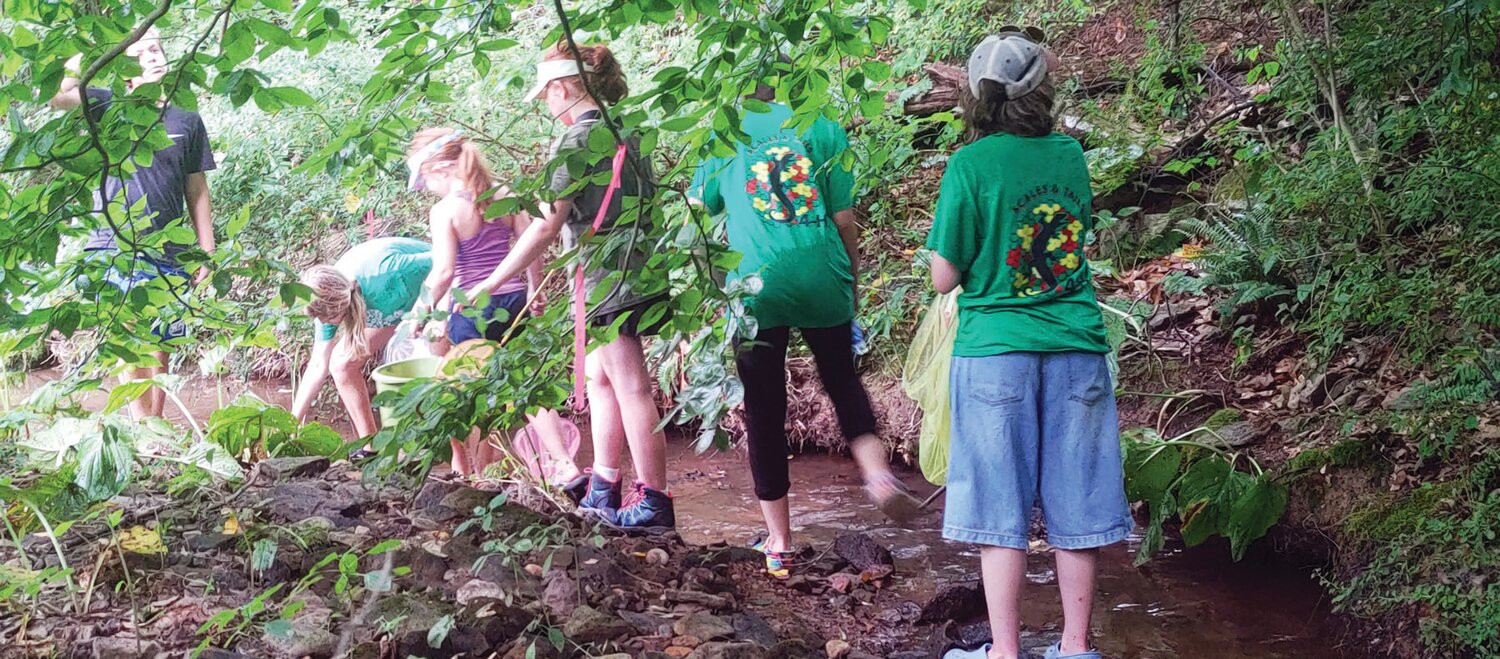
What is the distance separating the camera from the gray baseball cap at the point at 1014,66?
2943 mm

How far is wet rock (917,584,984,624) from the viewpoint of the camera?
368cm

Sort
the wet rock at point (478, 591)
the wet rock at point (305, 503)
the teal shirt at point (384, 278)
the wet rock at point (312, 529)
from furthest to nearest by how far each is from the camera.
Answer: the teal shirt at point (384, 278)
the wet rock at point (305, 503)
the wet rock at point (312, 529)
the wet rock at point (478, 591)

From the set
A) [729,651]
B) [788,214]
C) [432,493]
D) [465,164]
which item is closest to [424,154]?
[465,164]

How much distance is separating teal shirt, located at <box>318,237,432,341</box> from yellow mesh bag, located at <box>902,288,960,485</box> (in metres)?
2.76

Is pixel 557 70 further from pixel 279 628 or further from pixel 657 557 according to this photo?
pixel 279 628

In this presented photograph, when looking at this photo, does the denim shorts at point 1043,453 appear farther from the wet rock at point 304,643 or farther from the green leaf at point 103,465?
the green leaf at point 103,465

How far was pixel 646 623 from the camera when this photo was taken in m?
3.18

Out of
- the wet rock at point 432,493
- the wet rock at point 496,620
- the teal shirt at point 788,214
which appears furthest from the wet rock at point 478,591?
the teal shirt at point 788,214

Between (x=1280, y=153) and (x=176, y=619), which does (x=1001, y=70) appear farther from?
(x=1280, y=153)

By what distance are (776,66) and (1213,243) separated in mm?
3669

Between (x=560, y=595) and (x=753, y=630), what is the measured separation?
0.57 metres

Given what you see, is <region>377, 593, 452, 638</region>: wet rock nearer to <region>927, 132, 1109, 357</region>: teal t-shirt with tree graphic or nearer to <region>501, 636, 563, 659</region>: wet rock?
<region>501, 636, 563, 659</region>: wet rock

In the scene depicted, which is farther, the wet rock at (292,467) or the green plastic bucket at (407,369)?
the green plastic bucket at (407,369)

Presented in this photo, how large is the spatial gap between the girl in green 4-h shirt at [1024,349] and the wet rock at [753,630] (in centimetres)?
60
